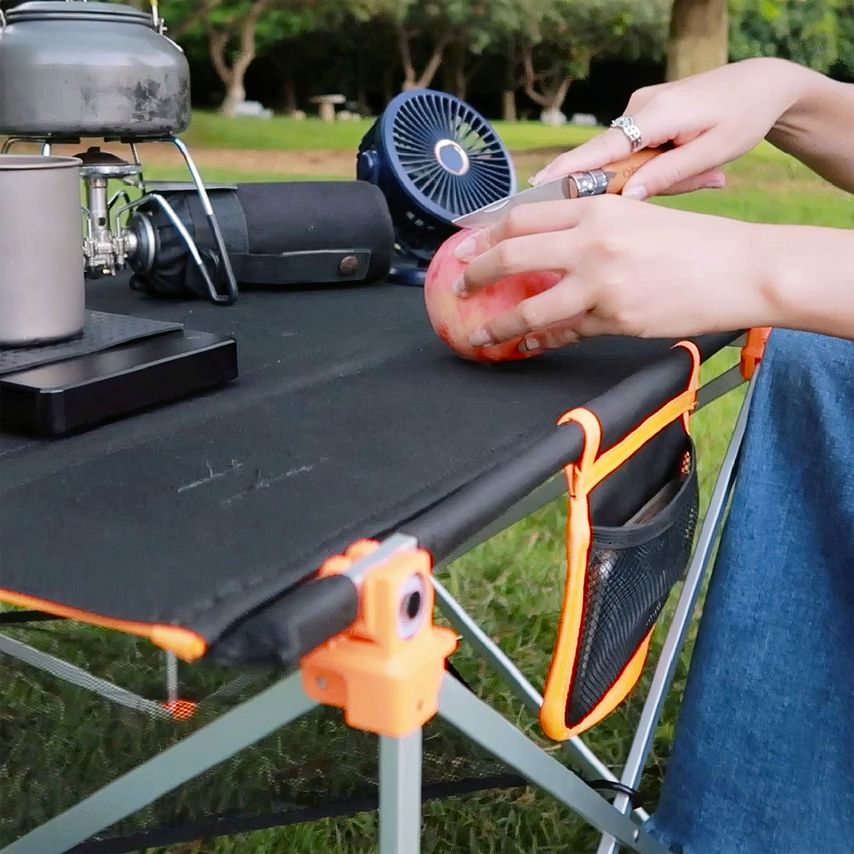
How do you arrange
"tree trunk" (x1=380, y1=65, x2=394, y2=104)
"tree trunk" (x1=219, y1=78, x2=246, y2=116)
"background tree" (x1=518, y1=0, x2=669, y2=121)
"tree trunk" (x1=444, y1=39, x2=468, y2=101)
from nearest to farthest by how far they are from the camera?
"background tree" (x1=518, y1=0, x2=669, y2=121) < "tree trunk" (x1=219, y1=78, x2=246, y2=116) < "tree trunk" (x1=444, y1=39, x2=468, y2=101) < "tree trunk" (x1=380, y1=65, x2=394, y2=104)

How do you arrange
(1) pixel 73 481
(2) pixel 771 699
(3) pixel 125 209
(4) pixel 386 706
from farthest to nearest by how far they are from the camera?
(3) pixel 125 209 → (2) pixel 771 699 → (1) pixel 73 481 → (4) pixel 386 706

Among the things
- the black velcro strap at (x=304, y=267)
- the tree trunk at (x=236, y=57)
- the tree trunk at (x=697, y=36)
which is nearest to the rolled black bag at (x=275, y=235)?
the black velcro strap at (x=304, y=267)

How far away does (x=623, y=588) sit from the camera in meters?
0.84

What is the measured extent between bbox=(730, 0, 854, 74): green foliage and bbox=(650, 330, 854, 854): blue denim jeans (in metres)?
10.8

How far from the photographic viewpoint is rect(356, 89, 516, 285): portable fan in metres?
1.39

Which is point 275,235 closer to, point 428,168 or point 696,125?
point 428,168

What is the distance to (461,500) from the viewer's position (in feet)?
1.99

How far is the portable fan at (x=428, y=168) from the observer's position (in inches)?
54.7

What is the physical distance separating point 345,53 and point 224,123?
4.41 metres

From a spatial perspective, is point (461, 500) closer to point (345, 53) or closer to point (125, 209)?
point (125, 209)

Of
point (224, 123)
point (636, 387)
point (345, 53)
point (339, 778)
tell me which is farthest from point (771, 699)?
point (345, 53)

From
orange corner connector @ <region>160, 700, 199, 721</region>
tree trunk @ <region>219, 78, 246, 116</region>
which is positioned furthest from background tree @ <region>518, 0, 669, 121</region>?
orange corner connector @ <region>160, 700, 199, 721</region>

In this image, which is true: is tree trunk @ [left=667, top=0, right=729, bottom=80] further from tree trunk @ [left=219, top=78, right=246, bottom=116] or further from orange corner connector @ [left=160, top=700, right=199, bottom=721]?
tree trunk @ [left=219, top=78, right=246, bottom=116]

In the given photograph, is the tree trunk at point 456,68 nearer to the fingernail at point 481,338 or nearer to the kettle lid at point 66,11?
the kettle lid at point 66,11
